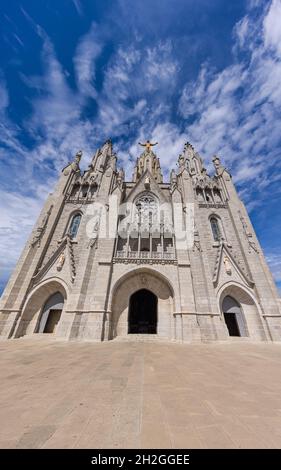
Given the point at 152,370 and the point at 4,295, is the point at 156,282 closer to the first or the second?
the point at 152,370

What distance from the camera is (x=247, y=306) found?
13539mm

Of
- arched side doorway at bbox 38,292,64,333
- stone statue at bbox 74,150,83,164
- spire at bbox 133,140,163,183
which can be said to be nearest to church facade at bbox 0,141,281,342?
arched side doorway at bbox 38,292,64,333

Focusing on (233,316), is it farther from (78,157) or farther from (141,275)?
(78,157)

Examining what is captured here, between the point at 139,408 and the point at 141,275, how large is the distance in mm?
11408

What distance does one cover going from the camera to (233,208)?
17516mm

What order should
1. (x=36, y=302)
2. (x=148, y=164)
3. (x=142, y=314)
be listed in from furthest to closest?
(x=148, y=164) → (x=142, y=314) → (x=36, y=302)

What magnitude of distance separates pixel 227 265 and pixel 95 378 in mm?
13536

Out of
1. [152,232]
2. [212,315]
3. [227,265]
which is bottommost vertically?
[212,315]

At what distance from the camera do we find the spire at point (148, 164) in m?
29.5

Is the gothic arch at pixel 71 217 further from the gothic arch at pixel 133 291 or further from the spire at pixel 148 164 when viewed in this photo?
the spire at pixel 148 164

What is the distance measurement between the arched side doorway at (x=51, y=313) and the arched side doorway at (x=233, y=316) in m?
13.3

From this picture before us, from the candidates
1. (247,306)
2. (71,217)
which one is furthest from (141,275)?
(71,217)

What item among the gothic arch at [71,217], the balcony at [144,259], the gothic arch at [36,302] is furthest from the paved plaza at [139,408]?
the gothic arch at [71,217]
